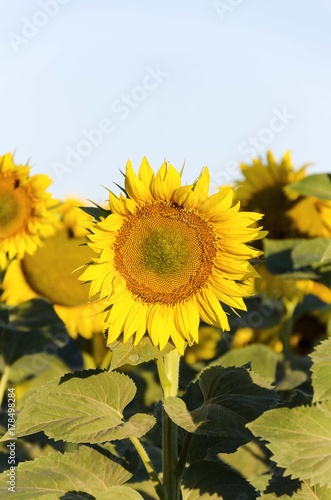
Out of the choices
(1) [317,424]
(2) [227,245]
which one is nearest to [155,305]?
(2) [227,245]

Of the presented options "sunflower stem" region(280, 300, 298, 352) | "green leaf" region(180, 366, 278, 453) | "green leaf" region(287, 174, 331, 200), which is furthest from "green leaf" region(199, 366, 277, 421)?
"sunflower stem" region(280, 300, 298, 352)

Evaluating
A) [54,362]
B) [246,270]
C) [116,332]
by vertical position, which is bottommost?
[54,362]

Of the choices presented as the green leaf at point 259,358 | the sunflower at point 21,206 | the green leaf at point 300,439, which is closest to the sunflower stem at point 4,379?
the sunflower at point 21,206

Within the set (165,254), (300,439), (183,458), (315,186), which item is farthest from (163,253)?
(315,186)

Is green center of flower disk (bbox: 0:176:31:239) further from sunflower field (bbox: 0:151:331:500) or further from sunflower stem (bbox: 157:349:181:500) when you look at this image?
sunflower stem (bbox: 157:349:181:500)

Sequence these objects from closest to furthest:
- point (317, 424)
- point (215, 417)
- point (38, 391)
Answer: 1. point (317, 424)
2. point (215, 417)
3. point (38, 391)

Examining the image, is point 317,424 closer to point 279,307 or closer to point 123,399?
point 123,399

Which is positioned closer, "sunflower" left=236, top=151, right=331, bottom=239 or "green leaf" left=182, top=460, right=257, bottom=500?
"green leaf" left=182, top=460, right=257, bottom=500
